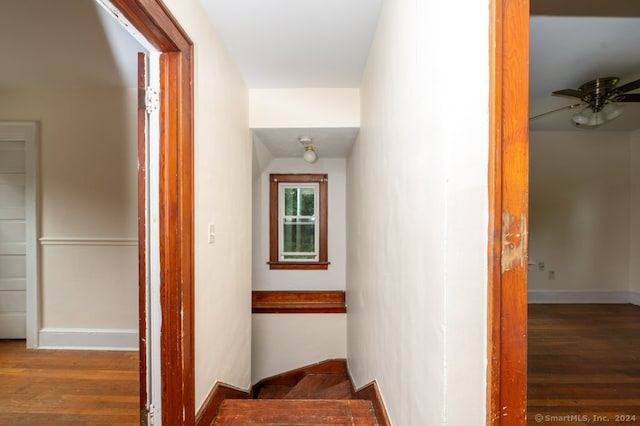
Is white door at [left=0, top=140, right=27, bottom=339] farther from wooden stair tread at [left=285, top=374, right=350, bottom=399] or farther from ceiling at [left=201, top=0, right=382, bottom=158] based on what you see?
wooden stair tread at [left=285, top=374, right=350, bottom=399]

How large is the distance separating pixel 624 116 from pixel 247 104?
4.44 m

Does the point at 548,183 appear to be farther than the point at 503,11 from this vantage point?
Yes

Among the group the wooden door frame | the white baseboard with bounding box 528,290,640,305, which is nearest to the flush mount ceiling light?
the wooden door frame

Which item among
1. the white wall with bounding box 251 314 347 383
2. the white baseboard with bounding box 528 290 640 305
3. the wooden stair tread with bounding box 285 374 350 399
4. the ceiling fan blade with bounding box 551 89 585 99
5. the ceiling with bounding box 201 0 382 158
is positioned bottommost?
the wooden stair tread with bounding box 285 374 350 399

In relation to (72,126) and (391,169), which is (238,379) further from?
(72,126)

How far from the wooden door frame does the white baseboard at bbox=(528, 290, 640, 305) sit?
14.6ft

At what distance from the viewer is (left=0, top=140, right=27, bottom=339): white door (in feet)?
9.82

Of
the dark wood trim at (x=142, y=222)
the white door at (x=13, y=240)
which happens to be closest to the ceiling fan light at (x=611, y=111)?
the dark wood trim at (x=142, y=222)

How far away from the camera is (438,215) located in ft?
2.81

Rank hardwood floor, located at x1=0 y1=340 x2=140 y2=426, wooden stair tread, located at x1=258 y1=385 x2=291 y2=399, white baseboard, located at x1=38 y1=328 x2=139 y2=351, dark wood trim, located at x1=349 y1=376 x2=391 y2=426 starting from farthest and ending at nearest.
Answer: wooden stair tread, located at x1=258 y1=385 x2=291 y2=399 < white baseboard, located at x1=38 y1=328 x2=139 y2=351 < hardwood floor, located at x1=0 y1=340 x2=140 y2=426 < dark wood trim, located at x1=349 y1=376 x2=391 y2=426

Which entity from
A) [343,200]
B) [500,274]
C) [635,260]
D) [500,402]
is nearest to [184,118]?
[500,274]

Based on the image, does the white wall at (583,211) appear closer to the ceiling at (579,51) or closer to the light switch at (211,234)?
the ceiling at (579,51)

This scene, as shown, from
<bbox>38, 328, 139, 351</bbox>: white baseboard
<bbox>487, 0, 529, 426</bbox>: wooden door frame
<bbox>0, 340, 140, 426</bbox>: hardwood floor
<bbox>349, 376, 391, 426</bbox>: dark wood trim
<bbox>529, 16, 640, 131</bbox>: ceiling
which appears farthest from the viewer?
<bbox>38, 328, 139, 351</bbox>: white baseboard

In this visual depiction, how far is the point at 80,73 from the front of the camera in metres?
2.57
